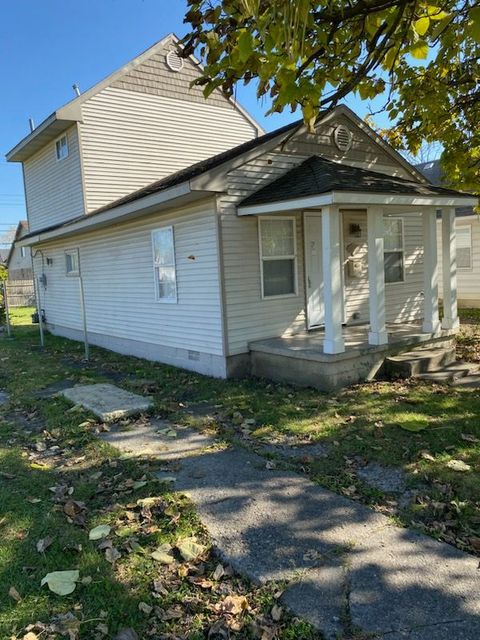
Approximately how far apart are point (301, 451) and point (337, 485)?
82 centimetres

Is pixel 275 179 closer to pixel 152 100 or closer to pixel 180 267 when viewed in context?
pixel 180 267

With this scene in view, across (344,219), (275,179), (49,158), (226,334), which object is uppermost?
(49,158)

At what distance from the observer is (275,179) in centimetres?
839

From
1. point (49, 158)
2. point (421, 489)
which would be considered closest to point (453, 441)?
point (421, 489)

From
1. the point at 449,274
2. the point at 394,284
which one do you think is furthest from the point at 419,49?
the point at 394,284

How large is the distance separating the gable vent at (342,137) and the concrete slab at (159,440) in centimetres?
630

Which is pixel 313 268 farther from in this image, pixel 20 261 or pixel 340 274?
pixel 20 261

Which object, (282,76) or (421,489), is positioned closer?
(282,76)

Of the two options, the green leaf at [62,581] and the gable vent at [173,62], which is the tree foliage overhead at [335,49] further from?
the gable vent at [173,62]

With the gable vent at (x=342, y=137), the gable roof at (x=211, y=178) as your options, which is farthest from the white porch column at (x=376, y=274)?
the gable vent at (x=342, y=137)

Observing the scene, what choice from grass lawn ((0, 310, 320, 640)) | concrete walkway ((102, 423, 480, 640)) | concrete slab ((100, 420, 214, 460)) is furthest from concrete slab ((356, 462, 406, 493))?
concrete slab ((100, 420, 214, 460))

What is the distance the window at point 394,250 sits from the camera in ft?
33.3

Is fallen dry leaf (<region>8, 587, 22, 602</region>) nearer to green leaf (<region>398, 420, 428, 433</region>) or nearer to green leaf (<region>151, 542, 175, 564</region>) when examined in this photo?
green leaf (<region>151, 542, 175, 564</region>)

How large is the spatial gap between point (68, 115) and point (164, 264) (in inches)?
249
